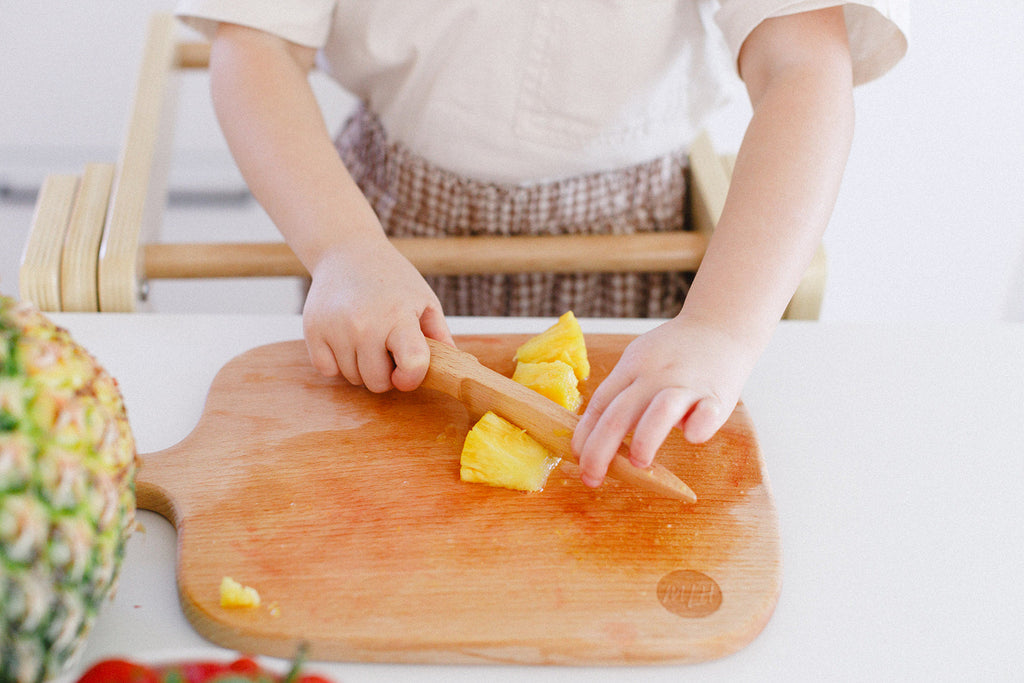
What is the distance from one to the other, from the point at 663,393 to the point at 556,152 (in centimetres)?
37

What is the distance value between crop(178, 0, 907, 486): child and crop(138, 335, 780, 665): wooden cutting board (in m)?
0.04

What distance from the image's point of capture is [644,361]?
450mm

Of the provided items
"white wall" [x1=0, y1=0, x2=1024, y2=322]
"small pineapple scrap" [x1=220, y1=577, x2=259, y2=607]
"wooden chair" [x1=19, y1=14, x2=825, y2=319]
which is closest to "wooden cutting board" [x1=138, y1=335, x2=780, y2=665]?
"small pineapple scrap" [x1=220, y1=577, x2=259, y2=607]

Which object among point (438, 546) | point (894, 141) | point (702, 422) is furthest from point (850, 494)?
point (894, 141)

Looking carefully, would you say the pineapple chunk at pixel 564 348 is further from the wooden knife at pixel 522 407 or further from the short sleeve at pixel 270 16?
the short sleeve at pixel 270 16

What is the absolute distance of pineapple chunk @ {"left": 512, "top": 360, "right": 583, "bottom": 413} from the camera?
19.2 inches

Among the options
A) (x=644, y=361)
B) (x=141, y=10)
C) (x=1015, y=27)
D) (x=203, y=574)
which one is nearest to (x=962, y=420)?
(x=644, y=361)

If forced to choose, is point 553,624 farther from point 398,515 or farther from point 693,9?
point 693,9

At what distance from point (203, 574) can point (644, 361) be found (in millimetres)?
249

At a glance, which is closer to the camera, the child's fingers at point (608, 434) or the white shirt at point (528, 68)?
the child's fingers at point (608, 434)

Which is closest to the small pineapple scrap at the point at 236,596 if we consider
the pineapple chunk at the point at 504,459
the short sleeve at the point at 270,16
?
the pineapple chunk at the point at 504,459

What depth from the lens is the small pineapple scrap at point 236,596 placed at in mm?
376

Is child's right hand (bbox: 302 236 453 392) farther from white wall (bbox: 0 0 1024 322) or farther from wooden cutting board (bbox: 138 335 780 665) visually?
white wall (bbox: 0 0 1024 322)

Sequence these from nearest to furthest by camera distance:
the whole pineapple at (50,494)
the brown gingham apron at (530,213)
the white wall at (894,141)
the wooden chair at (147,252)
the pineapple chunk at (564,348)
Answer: the whole pineapple at (50,494)
the pineapple chunk at (564,348)
the wooden chair at (147,252)
the brown gingham apron at (530,213)
the white wall at (894,141)
